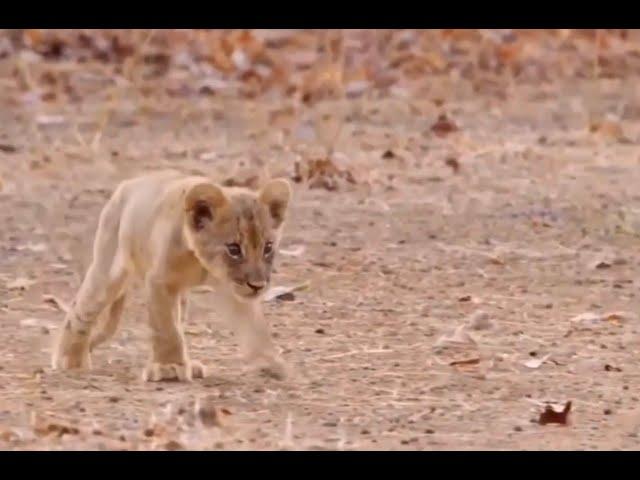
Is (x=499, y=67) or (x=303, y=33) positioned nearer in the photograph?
(x=499, y=67)

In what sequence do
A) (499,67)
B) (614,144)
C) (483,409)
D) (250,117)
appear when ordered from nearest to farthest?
(483,409) → (614,144) → (250,117) → (499,67)

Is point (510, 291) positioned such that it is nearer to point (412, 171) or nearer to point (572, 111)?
point (412, 171)

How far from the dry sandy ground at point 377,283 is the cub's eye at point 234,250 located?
1.56 feet

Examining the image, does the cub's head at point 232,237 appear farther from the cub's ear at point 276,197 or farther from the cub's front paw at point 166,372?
the cub's front paw at point 166,372

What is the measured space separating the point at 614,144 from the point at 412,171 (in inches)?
72.2

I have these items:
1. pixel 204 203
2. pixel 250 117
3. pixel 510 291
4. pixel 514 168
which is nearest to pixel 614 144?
pixel 514 168

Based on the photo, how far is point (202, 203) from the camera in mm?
7488

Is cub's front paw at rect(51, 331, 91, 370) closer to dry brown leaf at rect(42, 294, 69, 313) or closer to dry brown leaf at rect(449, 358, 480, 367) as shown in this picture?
dry brown leaf at rect(42, 294, 69, 313)

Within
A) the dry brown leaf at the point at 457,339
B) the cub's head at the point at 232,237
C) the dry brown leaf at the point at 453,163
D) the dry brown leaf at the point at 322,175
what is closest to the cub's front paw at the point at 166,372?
the cub's head at the point at 232,237

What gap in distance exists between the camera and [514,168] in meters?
13.3

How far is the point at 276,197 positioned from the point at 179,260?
42 cm

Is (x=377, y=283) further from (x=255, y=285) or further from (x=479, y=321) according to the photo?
(x=255, y=285)

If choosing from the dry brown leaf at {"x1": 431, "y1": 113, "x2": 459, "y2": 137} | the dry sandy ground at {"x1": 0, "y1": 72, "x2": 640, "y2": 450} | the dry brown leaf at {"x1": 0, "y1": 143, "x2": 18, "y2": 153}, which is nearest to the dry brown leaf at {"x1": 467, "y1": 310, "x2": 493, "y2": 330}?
the dry sandy ground at {"x1": 0, "y1": 72, "x2": 640, "y2": 450}

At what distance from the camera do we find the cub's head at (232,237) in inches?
292
